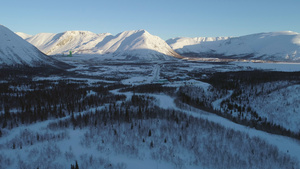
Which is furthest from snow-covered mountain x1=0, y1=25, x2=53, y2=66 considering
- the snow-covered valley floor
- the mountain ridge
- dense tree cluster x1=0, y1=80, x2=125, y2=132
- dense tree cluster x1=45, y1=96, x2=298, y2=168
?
dense tree cluster x1=45, y1=96, x2=298, y2=168

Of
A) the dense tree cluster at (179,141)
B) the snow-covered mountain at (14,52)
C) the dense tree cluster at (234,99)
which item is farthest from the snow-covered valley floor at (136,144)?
the snow-covered mountain at (14,52)

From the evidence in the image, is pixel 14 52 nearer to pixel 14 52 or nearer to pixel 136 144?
pixel 14 52

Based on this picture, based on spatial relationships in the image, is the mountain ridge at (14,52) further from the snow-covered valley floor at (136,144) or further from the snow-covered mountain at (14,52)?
the snow-covered valley floor at (136,144)

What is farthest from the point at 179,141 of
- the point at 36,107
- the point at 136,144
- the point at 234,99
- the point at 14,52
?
the point at 14,52

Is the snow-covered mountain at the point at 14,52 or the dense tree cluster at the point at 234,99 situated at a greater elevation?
the snow-covered mountain at the point at 14,52

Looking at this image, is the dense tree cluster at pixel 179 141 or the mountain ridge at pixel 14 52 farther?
the mountain ridge at pixel 14 52

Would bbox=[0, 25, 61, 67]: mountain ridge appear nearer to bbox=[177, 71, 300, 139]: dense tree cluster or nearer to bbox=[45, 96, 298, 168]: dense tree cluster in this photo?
bbox=[177, 71, 300, 139]: dense tree cluster

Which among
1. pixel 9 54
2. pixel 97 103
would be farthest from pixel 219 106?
pixel 9 54

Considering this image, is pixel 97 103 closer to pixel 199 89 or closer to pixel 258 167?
pixel 258 167
